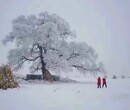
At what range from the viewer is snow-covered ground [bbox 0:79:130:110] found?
457 cm

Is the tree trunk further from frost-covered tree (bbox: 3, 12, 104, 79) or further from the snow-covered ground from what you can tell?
the snow-covered ground

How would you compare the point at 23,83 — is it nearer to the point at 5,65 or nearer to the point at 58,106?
the point at 5,65

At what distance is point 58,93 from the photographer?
16.7 feet

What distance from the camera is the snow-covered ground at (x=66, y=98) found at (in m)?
4.57

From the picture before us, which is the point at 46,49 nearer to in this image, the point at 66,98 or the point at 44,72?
the point at 44,72

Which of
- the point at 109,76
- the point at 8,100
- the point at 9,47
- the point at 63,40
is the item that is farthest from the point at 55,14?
the point at 8,100

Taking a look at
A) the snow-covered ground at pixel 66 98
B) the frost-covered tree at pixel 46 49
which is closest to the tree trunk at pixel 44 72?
the frost-covered tree at pixel 46 49

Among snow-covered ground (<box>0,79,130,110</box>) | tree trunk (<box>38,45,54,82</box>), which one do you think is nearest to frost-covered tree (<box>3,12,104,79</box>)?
tree trunk (<box>38,45,54,82</box>)

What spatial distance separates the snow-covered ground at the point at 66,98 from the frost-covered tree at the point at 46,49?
36.6 inches

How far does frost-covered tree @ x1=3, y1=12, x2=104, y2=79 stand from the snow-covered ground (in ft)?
3.05

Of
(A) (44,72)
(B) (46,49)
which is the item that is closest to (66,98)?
(A) (44,72)

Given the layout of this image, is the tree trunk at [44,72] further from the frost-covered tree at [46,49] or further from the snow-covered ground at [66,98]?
the snow-covered ground at [66,98]

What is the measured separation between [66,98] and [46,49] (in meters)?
1.99

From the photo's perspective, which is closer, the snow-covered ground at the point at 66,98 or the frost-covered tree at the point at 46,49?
the snow-covered ground at the point at 66,98
